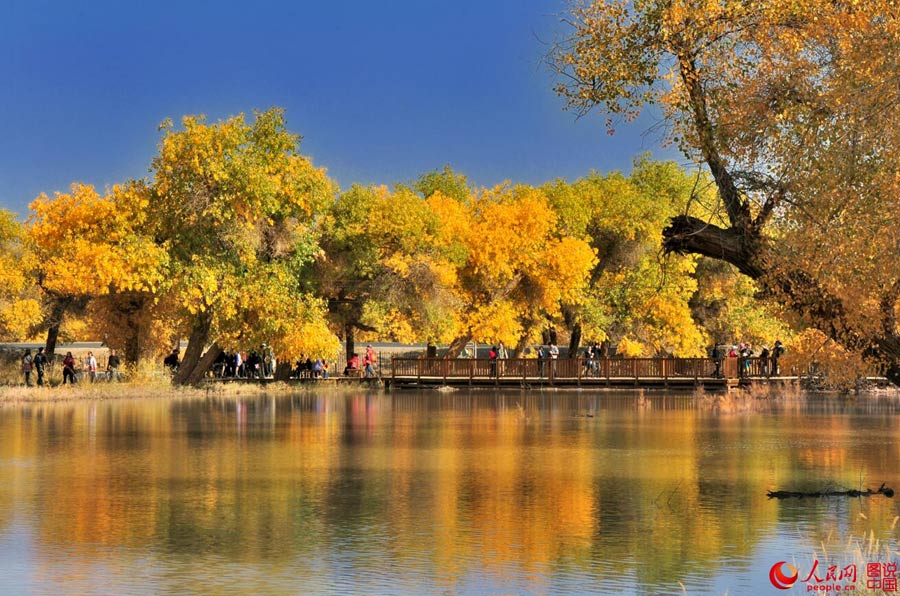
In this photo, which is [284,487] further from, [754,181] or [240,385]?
[240,385]

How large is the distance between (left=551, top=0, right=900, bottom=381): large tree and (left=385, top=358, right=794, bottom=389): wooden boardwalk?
43779 millimetres

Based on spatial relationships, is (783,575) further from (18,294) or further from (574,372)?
(18,294)

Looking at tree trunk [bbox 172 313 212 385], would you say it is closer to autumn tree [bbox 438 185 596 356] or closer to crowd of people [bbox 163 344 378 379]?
crowd of people [bbox 163 344 378 379]

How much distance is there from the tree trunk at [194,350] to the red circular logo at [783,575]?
42617mm

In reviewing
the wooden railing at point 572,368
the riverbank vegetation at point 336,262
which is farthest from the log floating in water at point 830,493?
the wooden railing at point 572,368

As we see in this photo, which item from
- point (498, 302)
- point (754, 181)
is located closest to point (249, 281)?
point (498, 302)

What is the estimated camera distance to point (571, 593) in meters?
12.1

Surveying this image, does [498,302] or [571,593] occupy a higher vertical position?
[498,302]

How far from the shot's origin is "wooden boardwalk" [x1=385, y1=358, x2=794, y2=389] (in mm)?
60969

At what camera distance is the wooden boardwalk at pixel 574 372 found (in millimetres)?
60969

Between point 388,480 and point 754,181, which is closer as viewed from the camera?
point 754,181

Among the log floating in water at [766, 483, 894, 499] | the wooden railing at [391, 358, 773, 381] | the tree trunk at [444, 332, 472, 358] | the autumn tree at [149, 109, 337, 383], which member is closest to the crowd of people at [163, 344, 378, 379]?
the wooden railing at [391, 358, 773, 381]

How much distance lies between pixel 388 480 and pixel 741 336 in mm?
57941

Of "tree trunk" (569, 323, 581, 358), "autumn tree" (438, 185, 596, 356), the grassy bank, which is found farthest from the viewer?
"tree trunk" (569, 323, 581, 358)
